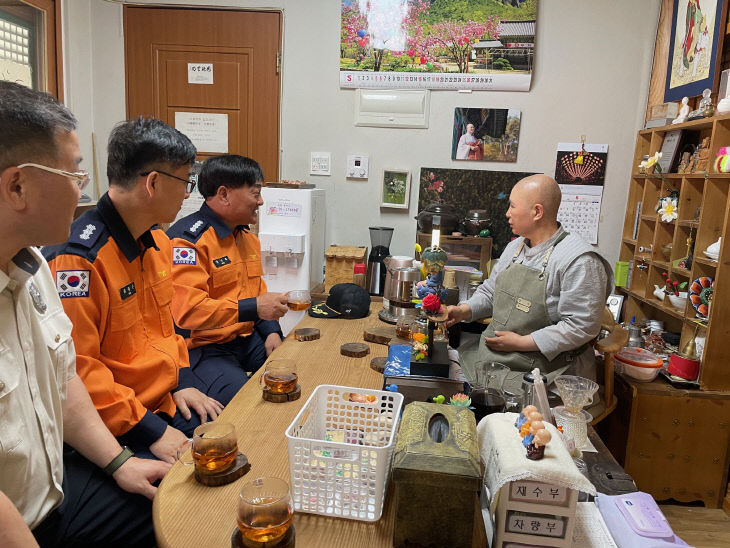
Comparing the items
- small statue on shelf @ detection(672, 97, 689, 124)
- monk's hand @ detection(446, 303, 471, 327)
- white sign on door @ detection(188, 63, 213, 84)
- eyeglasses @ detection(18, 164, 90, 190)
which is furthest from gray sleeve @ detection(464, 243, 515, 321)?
white sign on door @ detection(188, 63, 213, 84)

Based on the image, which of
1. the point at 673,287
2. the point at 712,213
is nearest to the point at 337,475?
the point at 712,213

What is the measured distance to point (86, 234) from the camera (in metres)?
1.59

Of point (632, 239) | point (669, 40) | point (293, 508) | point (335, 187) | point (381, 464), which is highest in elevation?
point (669, 40)

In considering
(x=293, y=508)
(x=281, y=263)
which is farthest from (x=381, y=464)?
(x=281, y=263)

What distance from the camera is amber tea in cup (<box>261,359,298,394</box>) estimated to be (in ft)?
5.04

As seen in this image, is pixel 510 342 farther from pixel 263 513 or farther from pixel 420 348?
pixel 263 513

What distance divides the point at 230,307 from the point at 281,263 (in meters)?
1.28

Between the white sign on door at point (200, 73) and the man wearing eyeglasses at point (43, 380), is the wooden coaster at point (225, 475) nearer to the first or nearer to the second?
the man wearing eyeglasses at point (43, 380)

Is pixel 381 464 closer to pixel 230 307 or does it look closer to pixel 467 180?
pixel 230 307

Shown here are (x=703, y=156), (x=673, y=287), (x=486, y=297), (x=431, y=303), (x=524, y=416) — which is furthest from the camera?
(x=673, y=287)

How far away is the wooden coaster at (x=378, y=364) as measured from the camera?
1.77 metres

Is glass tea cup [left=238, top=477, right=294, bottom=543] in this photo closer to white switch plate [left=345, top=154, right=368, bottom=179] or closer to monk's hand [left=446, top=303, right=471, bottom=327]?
monk's hand [left=446, top=303, right=471, bottom=327]

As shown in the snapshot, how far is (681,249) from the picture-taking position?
2.94m

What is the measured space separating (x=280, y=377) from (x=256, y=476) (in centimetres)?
41
